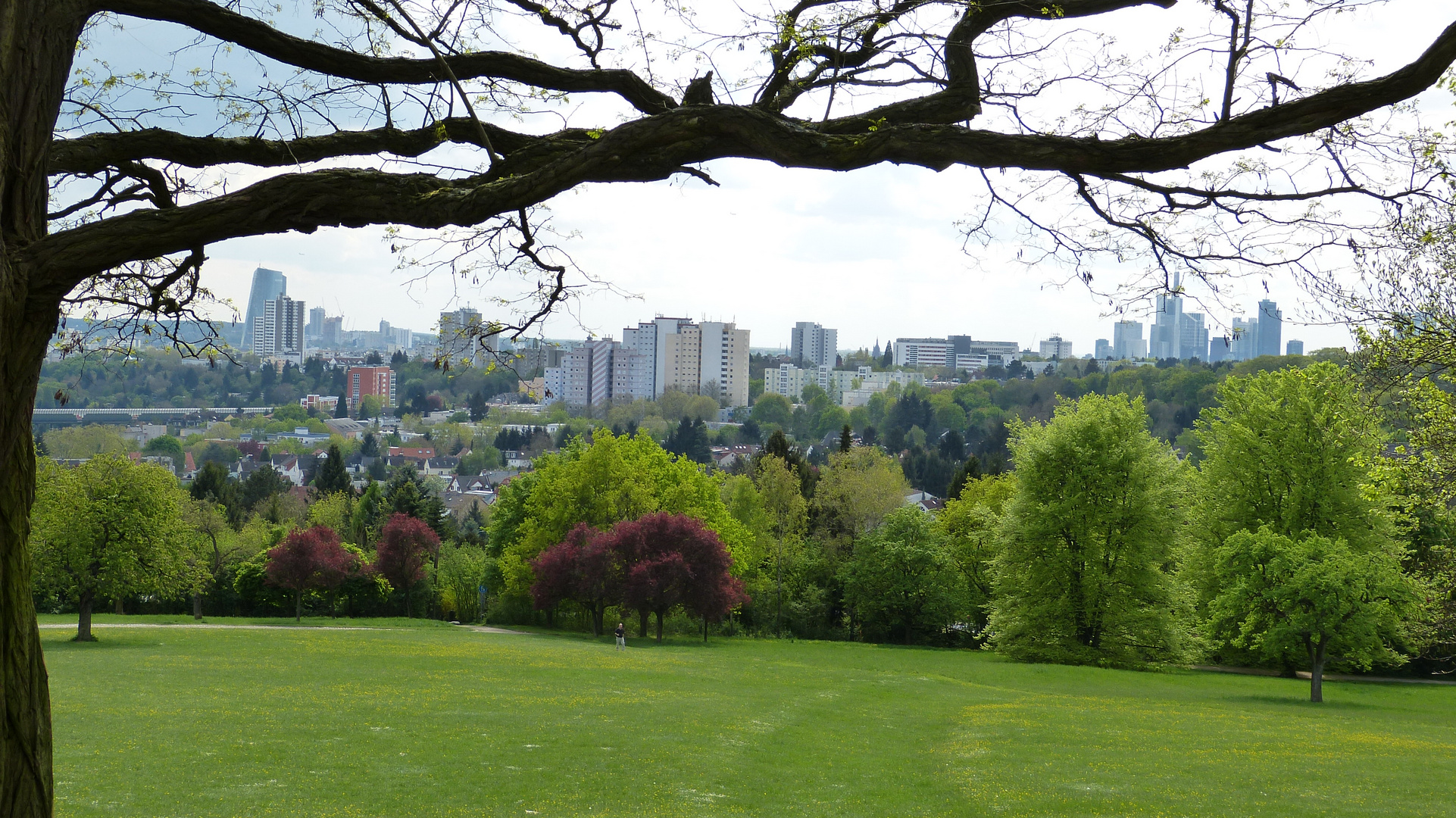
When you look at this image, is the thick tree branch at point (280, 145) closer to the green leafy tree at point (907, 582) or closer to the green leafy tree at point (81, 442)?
the green leafy tree at point (907, 582)

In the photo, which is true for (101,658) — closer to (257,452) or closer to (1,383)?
(1,383)

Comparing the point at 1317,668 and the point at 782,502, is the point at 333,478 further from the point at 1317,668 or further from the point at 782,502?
the point at 1317,668

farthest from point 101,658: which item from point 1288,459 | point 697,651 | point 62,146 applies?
point 1288,459

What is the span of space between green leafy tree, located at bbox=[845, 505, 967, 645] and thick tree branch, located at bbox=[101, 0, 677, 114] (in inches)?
1456

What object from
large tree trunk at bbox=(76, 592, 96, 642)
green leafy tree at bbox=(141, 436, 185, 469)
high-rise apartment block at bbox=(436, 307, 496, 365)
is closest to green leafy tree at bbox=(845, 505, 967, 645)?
large tree trunk at bbox=(76, 592, 96, 642)

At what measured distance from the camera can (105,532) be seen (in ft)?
95.8

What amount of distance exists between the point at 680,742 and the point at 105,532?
22525 millimetres

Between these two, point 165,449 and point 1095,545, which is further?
point 165,449

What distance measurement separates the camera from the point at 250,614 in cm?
4697

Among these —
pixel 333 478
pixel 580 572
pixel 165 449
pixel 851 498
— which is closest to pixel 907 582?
pixel 851 498

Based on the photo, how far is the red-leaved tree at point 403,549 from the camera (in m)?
46.1

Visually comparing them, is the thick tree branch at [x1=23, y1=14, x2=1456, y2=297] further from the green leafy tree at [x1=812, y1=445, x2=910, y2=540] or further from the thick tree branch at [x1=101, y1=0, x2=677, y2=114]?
the green leafy tree at [x1=812, y1=445, x2=910, y2=540]

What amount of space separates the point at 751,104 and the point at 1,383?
10.9ft

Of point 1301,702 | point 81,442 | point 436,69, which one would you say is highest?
point 436,69
